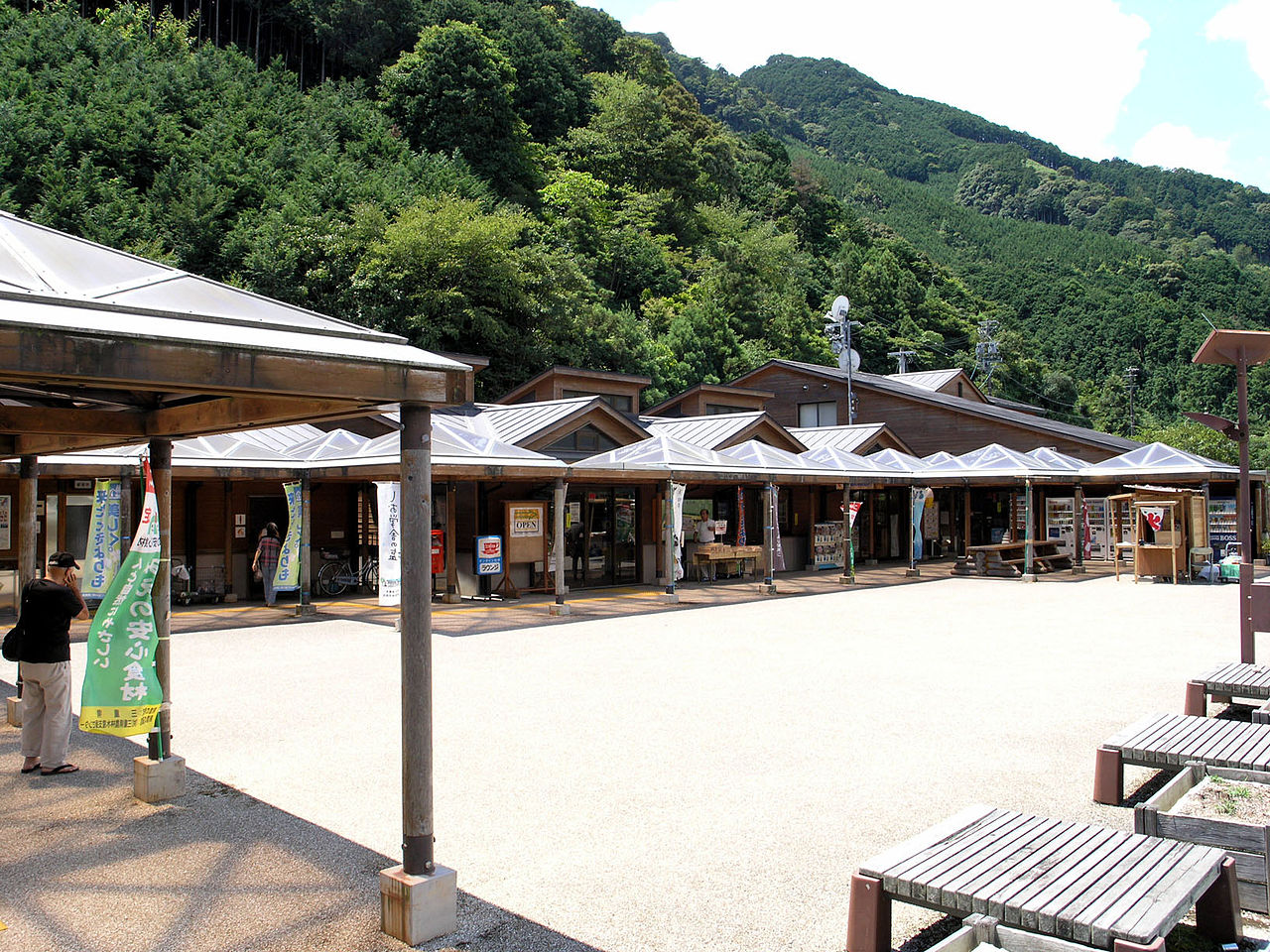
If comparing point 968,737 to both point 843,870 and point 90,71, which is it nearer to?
point 843,870

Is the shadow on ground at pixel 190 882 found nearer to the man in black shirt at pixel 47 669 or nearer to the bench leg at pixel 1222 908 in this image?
the man in black shirt at pixel 47 669

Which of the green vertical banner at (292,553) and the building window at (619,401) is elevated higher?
the building window at (619,401)

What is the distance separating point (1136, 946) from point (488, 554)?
46.7 ft

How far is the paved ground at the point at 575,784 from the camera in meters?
4.19

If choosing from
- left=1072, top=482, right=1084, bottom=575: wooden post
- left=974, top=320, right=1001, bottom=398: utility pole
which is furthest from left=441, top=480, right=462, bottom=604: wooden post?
left=974, top=320, right=1001, bottom=398: utility pole

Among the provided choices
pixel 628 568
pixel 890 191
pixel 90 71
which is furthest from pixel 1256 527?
pixel 890 191

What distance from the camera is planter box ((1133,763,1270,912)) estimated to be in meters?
4.15

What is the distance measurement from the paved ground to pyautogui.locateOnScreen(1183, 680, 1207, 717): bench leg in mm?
651

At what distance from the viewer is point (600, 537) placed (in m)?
20.5

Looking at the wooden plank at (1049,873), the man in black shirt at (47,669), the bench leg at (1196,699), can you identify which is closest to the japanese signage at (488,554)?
the man in black shirt at (47,669)

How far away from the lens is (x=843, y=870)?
4.64m

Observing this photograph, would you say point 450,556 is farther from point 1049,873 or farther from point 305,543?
point 1049,873

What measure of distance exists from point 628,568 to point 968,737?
14186 millimetres

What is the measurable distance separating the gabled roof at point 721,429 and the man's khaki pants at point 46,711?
54.8 ft
